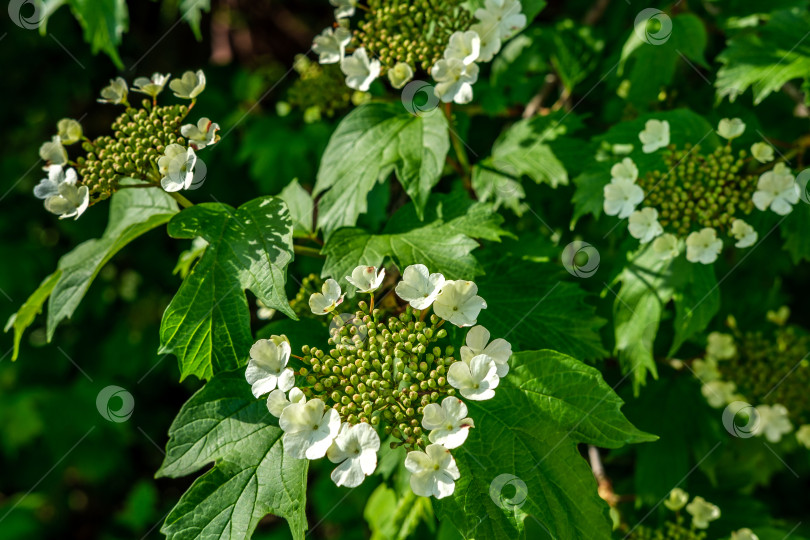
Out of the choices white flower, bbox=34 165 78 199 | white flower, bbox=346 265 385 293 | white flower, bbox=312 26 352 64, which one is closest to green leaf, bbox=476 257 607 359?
white flower, bbox=346 265 385 293

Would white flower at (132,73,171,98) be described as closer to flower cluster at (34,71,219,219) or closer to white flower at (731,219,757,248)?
flower cluster at (34,71,219,219)

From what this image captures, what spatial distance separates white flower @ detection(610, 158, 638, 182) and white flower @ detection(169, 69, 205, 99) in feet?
3.95

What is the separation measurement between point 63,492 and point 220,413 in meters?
4.91

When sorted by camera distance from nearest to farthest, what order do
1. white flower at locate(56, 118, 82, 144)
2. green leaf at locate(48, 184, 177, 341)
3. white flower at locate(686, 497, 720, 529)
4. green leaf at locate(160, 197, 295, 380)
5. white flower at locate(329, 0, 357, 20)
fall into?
green leaf at locate(160, 197, 295, 380) < green leaf at locate(48, 184, 177, 341) < white flower at locate(56, 118, 82, 144) < white flower at locate(329, 0, 357, 20) < white flower at locate(686, 497, 720, 529)

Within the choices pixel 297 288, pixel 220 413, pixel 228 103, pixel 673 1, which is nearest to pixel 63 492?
pixel 228 103

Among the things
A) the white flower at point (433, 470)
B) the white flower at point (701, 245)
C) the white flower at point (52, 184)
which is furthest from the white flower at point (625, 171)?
the white flower at point (52, 184)

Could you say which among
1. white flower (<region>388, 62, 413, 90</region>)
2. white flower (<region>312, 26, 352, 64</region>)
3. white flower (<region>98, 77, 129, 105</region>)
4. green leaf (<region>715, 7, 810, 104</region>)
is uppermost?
green leaf (<region>715, 7, 810, 104</region>)

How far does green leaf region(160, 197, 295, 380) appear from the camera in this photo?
5.26ft

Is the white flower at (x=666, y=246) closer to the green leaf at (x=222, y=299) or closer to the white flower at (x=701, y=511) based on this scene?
the white flower at (x=701, y=511)

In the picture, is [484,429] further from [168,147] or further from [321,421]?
[168,147]

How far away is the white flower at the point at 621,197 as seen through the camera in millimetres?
1946

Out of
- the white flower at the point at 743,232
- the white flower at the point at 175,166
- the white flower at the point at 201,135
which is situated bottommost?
the white flower at the point at 175,166

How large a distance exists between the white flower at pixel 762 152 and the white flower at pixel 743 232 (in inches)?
7.5

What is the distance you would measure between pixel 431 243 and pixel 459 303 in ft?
1.00
